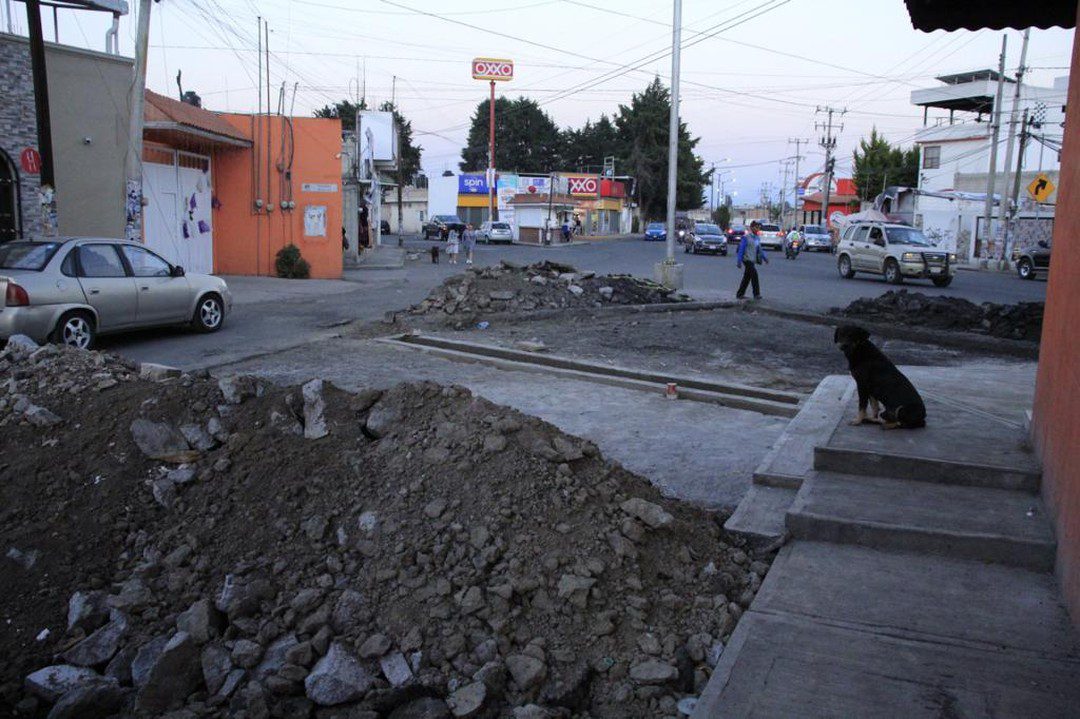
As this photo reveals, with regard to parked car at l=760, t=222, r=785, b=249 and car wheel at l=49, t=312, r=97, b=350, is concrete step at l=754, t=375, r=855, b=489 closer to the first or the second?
car wheel at l=49, t=312, r=97, b=350

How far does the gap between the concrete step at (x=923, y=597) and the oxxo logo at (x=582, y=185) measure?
72570mm

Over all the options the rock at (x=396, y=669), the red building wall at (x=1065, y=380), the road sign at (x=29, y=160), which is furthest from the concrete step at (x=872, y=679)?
the road sign at (x=29, y=160)

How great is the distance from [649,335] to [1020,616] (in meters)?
10.1

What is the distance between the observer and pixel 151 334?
1354cm

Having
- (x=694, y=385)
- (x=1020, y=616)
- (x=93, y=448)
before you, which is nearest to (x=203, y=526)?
(x=93, y=448)

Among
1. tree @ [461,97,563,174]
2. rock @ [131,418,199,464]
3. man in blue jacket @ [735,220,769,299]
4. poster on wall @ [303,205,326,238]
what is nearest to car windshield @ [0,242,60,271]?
rock @ [131,418,199,464]

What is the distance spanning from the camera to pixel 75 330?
1099cm

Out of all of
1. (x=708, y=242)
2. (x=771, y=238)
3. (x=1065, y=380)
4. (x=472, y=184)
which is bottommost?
(x=1065, y=380)

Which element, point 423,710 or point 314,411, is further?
point 314,411

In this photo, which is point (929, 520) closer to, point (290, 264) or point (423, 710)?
point (423, 710)

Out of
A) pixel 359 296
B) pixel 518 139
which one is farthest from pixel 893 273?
pixel 518 139

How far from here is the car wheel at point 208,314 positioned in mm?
13492

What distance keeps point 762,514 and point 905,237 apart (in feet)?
85.7

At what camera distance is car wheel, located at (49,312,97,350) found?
35.4 feet
